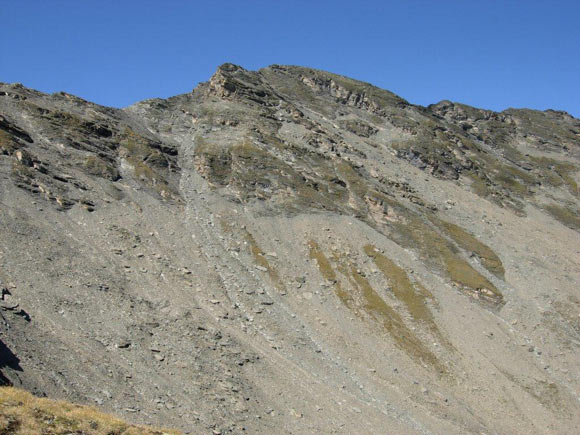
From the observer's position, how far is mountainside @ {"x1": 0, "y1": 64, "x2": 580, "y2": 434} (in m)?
44.3

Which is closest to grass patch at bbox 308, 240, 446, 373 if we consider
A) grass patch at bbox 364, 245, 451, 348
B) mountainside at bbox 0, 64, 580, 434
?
mountainside at bbox 0, 64, 580, 434

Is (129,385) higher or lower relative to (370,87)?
lower

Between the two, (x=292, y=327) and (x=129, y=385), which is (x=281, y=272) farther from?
(x=129, y=385)

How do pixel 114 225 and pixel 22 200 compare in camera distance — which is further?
pixel 114 225

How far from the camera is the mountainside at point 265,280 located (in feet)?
→ 145

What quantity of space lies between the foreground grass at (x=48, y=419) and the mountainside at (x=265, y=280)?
9540mm

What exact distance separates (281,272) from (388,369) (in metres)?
22.1

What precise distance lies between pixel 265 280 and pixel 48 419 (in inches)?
1871

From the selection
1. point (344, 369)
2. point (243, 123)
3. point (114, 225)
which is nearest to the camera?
point (344, 369)

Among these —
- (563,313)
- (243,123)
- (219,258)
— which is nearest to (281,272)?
(219,258)

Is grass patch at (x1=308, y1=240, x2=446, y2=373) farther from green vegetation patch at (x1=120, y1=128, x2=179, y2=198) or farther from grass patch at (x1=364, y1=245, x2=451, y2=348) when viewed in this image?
green vegetation patch at (x1=120, y1=128, x2=179, y2=198)

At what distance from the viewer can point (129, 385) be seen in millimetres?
39500

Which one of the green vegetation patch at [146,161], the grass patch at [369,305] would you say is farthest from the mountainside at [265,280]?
the green vegetation patch at [146,161]

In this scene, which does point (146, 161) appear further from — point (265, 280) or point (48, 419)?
point (48, 419)
